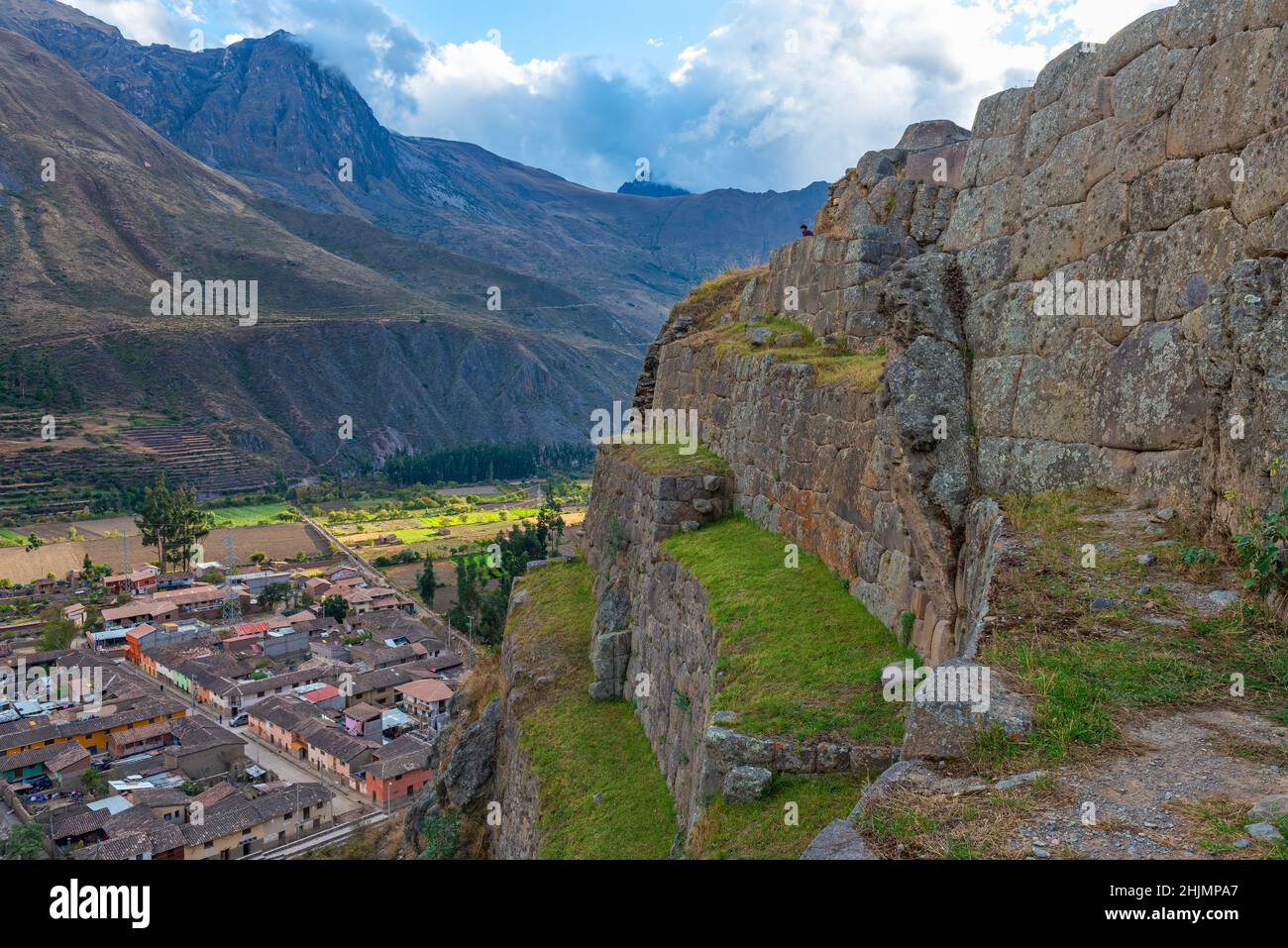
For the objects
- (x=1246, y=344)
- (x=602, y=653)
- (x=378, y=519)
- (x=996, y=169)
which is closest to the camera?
(x=1246, y=344)

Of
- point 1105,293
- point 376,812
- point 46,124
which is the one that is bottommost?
point 376,812

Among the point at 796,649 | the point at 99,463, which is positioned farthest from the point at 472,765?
the point at 99,463

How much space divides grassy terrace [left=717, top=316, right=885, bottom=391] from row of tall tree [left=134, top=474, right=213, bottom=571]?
54.1 m

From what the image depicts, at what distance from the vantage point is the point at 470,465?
98125 mm

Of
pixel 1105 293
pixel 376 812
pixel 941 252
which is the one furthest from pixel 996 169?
pixel 376 812

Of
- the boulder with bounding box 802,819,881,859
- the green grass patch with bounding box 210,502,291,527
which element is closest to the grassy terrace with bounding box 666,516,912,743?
the boulder with bounding box 802,819,881,859

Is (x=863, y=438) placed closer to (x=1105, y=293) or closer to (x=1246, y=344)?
(x=1105, y=293)

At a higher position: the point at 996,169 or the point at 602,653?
the point at 996,169

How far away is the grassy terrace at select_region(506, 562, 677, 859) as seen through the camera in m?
9.33

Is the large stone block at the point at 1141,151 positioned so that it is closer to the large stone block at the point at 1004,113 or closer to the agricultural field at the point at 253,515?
the large stone block at the point at 1004,113

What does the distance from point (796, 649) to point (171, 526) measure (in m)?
60.4

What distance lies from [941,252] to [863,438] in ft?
7.05
